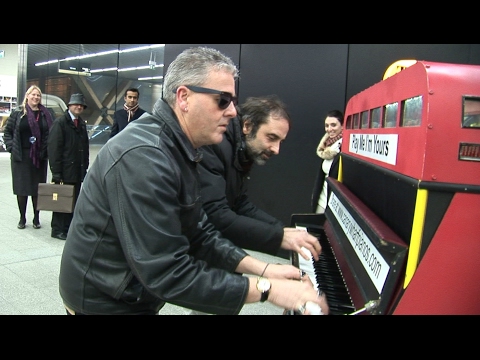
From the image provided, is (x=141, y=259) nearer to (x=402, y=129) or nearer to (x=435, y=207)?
(x=435, y=207)

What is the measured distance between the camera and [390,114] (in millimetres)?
1714

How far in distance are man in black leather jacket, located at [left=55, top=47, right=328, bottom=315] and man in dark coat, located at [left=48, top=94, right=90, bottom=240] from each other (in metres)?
4.02

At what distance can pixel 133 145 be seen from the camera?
1253 millimetres

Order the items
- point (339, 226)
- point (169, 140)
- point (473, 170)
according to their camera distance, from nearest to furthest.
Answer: point (473, 170) < point (169, 140) < point (339, 226)

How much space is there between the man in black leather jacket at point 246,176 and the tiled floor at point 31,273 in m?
1.51

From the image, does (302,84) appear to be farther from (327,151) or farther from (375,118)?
(375,118)

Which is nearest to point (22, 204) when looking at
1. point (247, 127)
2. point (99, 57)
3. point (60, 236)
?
point (60, 236)

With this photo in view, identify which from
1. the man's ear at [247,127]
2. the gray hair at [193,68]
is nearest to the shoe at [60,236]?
the man's ear at [247,127]

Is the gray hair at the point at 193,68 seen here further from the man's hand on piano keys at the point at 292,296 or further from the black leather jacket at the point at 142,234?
the man's hand on piano keys at the point at 292,296

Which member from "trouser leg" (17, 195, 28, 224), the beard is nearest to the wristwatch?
the beard

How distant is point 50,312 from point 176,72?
2.77 meters

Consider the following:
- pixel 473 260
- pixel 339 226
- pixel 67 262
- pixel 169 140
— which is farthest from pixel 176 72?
pixel 339 226

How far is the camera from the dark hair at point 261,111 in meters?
2.28

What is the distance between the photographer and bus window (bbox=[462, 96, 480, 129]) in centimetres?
120
